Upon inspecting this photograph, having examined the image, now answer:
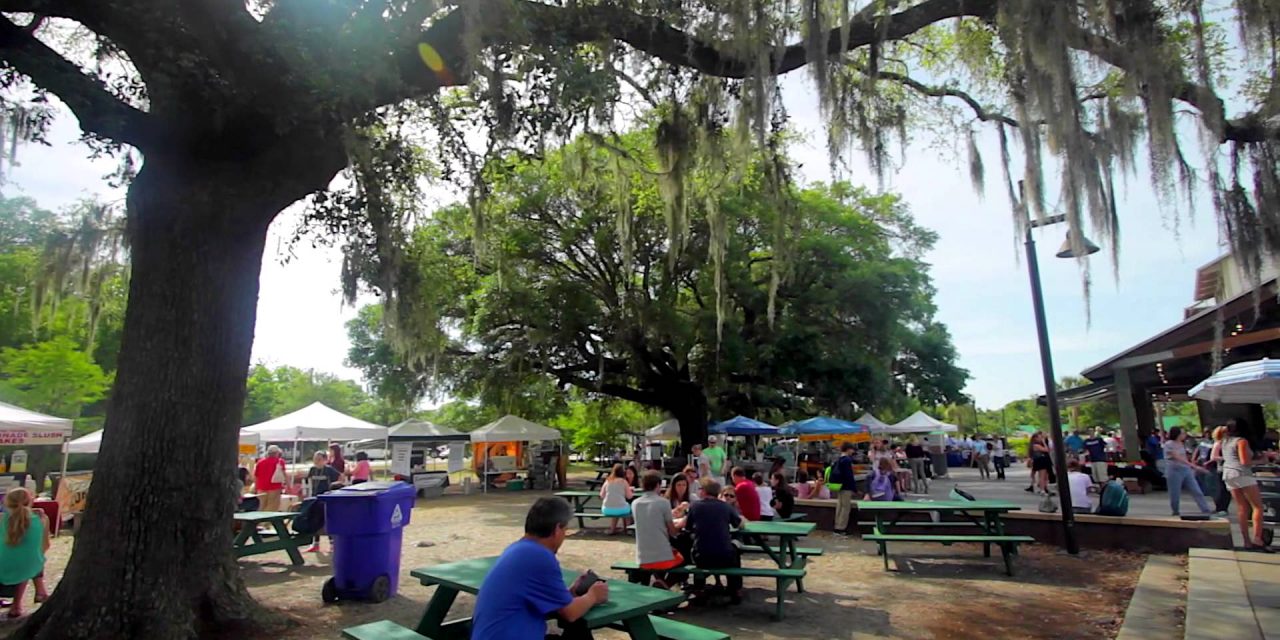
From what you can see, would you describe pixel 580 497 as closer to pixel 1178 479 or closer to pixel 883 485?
pixel 883 485

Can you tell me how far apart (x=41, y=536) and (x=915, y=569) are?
322 inches

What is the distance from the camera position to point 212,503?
4879 mm

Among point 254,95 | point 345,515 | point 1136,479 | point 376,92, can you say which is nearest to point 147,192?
point 254,95

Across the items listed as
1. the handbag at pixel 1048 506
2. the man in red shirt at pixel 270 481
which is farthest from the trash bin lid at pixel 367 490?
the handbag at pixel 1048 506

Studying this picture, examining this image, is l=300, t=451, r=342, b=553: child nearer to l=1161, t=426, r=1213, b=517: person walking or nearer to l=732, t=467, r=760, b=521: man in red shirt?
l=732, t=467, r=760, b=521: man in red shirt

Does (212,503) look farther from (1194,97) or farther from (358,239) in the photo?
(1194,97)

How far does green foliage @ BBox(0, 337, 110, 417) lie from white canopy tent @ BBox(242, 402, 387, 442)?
11.9 metres

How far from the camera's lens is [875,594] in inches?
250

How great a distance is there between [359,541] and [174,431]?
189 cm

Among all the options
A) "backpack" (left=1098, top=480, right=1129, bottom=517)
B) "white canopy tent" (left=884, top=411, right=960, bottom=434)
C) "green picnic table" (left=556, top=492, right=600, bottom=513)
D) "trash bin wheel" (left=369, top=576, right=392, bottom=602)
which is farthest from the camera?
"white canopy tent" (left=884, top=411, right=960, bottom=434)

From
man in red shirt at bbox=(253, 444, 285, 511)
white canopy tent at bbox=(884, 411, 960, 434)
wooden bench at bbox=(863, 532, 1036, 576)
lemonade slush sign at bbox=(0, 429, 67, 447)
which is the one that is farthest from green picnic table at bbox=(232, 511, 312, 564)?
white canopy tent at bbox=(884, 411, 960, 434)

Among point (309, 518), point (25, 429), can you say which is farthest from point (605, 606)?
point (25, 429)

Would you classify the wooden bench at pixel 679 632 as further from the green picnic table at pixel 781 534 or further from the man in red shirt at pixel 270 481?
the man in red shirt at pixel 270 481

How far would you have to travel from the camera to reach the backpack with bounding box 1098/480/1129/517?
8.29 metres
